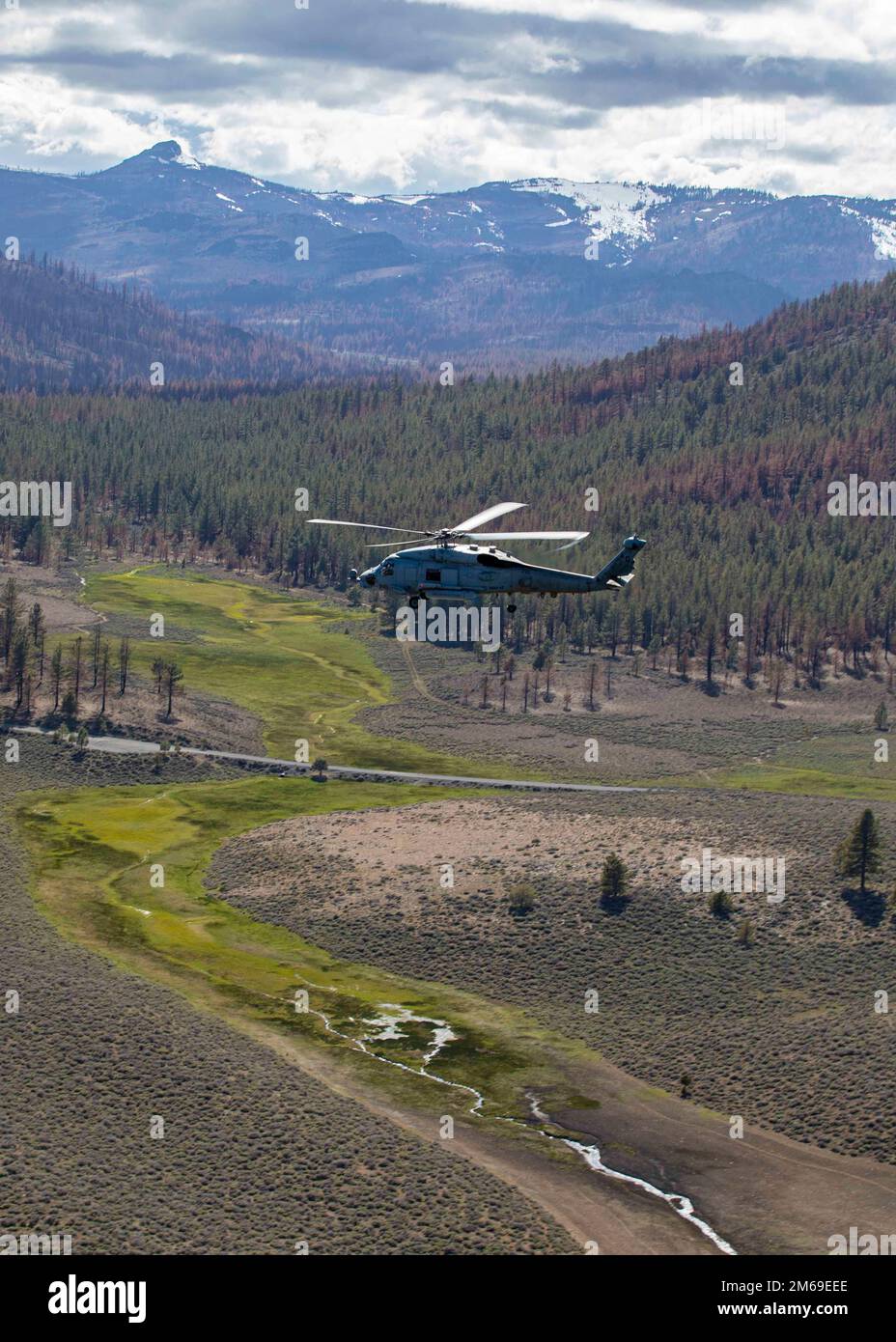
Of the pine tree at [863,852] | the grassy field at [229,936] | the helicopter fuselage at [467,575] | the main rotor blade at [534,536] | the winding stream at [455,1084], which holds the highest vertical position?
the main rotor blade at [534,536]

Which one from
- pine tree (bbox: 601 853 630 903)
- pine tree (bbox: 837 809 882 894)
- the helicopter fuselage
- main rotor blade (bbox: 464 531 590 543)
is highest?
main rotor blade (bbox: 464 531 590 543)

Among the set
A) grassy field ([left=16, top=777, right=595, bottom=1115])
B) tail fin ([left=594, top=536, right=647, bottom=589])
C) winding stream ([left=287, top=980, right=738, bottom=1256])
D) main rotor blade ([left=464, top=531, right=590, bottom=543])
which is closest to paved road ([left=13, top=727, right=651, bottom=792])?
grassy field ([left=16, top=777, right=595, bottom=1115])

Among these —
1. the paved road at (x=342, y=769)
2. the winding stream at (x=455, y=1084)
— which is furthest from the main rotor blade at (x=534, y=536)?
the paved road at (x=342, y=769)

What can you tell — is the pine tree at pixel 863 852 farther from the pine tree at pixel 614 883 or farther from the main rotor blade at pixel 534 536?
the main rotor blade at pixel 534 536

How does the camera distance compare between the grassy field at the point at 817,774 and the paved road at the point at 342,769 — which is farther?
the grassy field at the point at 817,774

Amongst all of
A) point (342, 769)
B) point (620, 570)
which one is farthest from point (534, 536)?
point (342, 769)

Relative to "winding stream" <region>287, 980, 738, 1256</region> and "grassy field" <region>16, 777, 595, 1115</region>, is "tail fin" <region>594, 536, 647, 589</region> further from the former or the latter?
"grassy field" <region>16, 777, 595, 1115</region>
